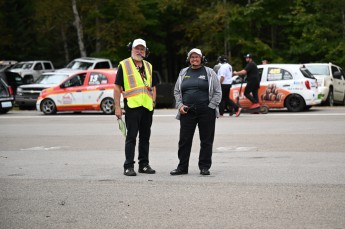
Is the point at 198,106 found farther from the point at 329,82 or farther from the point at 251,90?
the point at 329,82

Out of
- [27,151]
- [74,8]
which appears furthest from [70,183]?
[74,8]

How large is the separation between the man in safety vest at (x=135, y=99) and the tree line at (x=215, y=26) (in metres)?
29.5

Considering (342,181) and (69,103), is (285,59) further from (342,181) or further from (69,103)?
(342,181)

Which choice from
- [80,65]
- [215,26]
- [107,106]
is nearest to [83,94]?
[107,106]

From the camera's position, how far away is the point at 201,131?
11133 millimetres

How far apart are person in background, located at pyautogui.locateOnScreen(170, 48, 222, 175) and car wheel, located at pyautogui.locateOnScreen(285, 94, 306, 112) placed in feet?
44.3

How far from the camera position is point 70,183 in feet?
34.2

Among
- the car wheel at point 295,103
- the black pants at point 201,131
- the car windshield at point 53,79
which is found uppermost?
the black pants at point 201,131

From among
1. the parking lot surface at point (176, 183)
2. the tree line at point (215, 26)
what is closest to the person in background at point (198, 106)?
the parking lot surface at point (176, 183)

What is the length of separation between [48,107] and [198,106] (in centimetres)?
1659

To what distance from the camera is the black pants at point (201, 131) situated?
36.3ft

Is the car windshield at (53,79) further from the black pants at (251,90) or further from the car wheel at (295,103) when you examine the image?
the black pants at (251,90)

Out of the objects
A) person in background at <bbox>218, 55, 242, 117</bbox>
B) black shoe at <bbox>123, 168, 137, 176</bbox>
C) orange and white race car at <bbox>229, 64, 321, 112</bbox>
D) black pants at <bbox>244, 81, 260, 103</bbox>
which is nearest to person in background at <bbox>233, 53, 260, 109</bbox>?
black pants at <bbox>244, 81, 260, 103</bbox>

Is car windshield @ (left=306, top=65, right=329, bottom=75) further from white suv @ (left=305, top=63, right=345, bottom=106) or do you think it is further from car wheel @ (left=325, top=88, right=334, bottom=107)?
car wheel @ (left=325, top=88, right=334, bottom=107)
